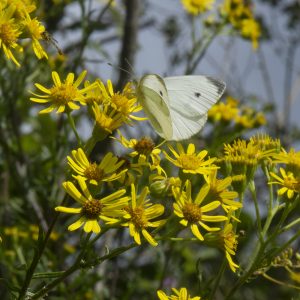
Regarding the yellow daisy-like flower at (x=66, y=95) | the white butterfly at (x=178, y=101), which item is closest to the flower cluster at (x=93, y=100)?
the yellow daisy-like flower at (x=66, y=95)

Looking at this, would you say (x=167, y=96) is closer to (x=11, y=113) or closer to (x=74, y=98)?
(x=74, y=98)

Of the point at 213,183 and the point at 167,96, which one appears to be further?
the point at 167,96

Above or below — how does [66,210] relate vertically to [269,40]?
above

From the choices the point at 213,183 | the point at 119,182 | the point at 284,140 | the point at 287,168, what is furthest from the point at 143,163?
the point at 284,140

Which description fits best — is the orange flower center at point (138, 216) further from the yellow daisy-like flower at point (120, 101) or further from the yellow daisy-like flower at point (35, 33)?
the yellow daisy-like flower at point (35, 33)

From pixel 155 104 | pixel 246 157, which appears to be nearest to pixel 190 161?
pixel 246 157

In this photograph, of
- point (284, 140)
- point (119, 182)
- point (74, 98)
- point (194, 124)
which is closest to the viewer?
point (119, 182)

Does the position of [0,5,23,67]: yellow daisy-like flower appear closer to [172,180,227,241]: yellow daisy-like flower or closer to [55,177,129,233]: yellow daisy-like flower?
[55,177,129,233]: yellow daisy-like flower

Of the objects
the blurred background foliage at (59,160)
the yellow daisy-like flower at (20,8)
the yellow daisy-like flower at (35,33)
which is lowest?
the blurred background foliage at (59,160)
